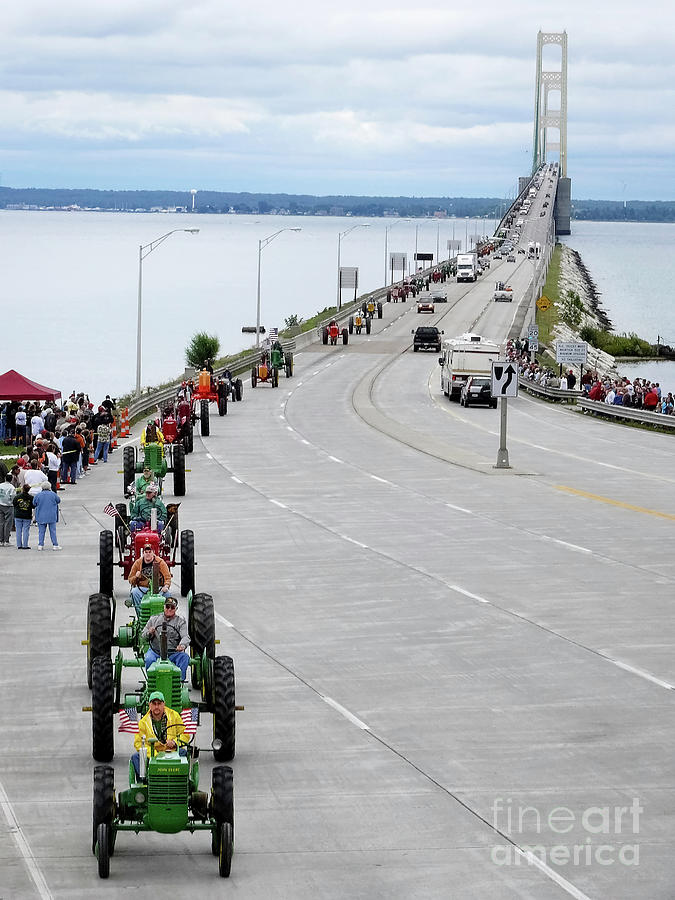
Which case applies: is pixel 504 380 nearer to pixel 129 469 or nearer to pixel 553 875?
pixel 129 469

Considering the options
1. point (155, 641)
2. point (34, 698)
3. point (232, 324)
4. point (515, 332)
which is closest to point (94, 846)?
point (155, 641)

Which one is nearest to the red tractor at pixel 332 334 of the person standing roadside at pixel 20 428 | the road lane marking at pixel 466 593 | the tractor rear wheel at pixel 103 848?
the person standing roadside at pixel 20 428

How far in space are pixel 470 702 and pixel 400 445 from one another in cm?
2816

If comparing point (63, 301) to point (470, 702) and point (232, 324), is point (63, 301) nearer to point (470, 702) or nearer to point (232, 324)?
point (232, 324)

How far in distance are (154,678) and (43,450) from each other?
62.3 ft

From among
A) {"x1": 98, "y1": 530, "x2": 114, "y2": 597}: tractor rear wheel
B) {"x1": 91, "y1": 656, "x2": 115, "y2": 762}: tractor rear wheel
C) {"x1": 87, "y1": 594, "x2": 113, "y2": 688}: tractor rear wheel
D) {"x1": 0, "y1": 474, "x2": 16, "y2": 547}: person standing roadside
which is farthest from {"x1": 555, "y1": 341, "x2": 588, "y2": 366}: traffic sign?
{"x1": 91, "y1": 656, "x2": 115, "y2": 762}: tractor rear wheel

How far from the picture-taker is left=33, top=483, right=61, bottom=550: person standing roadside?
2536cm

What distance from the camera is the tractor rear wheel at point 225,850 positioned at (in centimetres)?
1093

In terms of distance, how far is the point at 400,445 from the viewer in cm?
4397

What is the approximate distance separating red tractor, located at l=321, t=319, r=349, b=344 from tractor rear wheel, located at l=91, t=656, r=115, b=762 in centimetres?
7498

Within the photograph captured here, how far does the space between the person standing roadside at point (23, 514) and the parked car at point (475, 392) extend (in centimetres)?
3451

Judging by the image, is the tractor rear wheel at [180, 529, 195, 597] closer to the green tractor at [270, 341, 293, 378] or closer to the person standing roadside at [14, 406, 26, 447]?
the person standing roadside at [14, 406, 26, 447]

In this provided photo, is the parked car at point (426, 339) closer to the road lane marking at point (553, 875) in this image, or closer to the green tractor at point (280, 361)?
the green tractor at point (280, 361)

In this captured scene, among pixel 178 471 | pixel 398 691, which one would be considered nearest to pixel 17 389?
pixel 178 471
